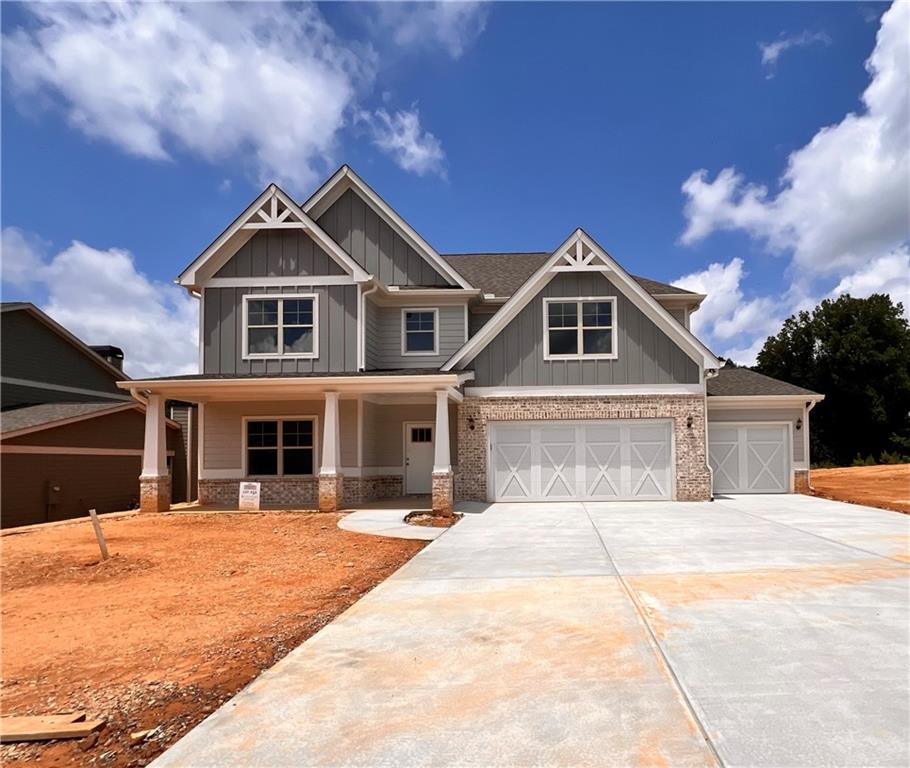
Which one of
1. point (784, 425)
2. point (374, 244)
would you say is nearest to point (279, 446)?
point (374, 244)

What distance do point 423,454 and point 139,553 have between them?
32.9 feet

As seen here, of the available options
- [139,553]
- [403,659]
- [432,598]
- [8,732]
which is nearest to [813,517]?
[432,598]

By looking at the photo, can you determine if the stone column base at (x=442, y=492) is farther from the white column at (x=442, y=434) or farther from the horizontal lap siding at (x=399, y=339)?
the horizontal lap siding at (x=399, y=339)

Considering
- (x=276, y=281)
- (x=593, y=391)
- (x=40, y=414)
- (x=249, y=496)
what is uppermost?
(x=276, y=281)

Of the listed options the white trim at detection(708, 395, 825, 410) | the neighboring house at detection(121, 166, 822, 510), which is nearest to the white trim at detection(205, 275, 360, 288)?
the neighboring house at detection(121, 166, 822, 510)

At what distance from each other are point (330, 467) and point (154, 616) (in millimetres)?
9453

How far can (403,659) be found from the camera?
17.1 feet

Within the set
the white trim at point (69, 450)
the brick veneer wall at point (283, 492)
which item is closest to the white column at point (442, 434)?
the brick veneer wall at point (283, 492)

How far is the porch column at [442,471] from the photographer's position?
1530 centimetres

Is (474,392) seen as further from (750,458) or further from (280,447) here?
(750,458)

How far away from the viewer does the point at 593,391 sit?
18.0 meters

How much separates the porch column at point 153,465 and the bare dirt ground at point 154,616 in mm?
3746

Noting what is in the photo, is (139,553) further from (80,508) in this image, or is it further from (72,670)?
(80,508)

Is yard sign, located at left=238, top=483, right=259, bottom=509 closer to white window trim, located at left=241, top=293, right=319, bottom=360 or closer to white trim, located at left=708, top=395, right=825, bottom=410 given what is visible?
white window trim, located at left=241, top=293, right=319, bottom=360
